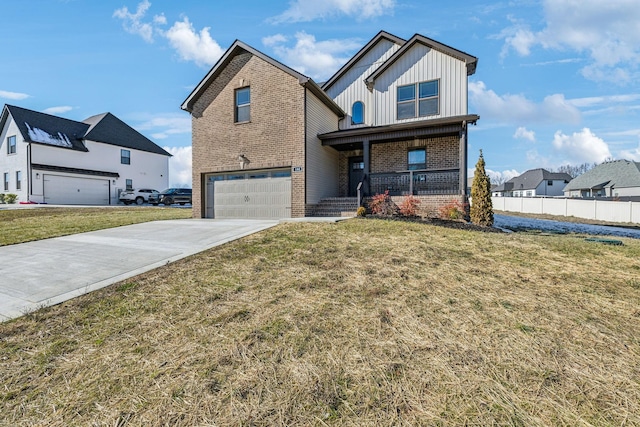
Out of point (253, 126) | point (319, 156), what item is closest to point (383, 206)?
point (319, 156)

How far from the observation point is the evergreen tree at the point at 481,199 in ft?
33.1

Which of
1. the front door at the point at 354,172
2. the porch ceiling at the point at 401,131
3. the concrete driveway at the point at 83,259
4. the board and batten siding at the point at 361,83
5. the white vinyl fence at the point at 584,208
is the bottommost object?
the concrete driveway at the point at 83,259

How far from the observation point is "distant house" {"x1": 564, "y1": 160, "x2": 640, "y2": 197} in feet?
125

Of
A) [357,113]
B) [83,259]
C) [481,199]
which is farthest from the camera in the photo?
[357,113]

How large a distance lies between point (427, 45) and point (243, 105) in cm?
862

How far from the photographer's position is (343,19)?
11523 millimetres

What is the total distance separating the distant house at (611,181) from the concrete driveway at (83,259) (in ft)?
169

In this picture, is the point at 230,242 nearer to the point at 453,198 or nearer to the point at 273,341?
the point at 273,341

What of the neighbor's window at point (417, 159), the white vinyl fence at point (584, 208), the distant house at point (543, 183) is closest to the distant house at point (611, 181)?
the distant house at point (543, 183)

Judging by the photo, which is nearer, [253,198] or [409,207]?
[409,207]

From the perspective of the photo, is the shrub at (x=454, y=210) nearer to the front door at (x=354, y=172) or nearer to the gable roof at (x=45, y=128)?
the front door at (x=354, y=172)

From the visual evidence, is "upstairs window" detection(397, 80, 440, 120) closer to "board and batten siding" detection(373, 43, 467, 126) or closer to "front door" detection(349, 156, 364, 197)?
"board and batten siding" detection(373, 43, 467, 126)

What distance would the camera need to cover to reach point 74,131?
28.0 meters

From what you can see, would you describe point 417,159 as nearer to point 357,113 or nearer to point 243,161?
point 357,113
